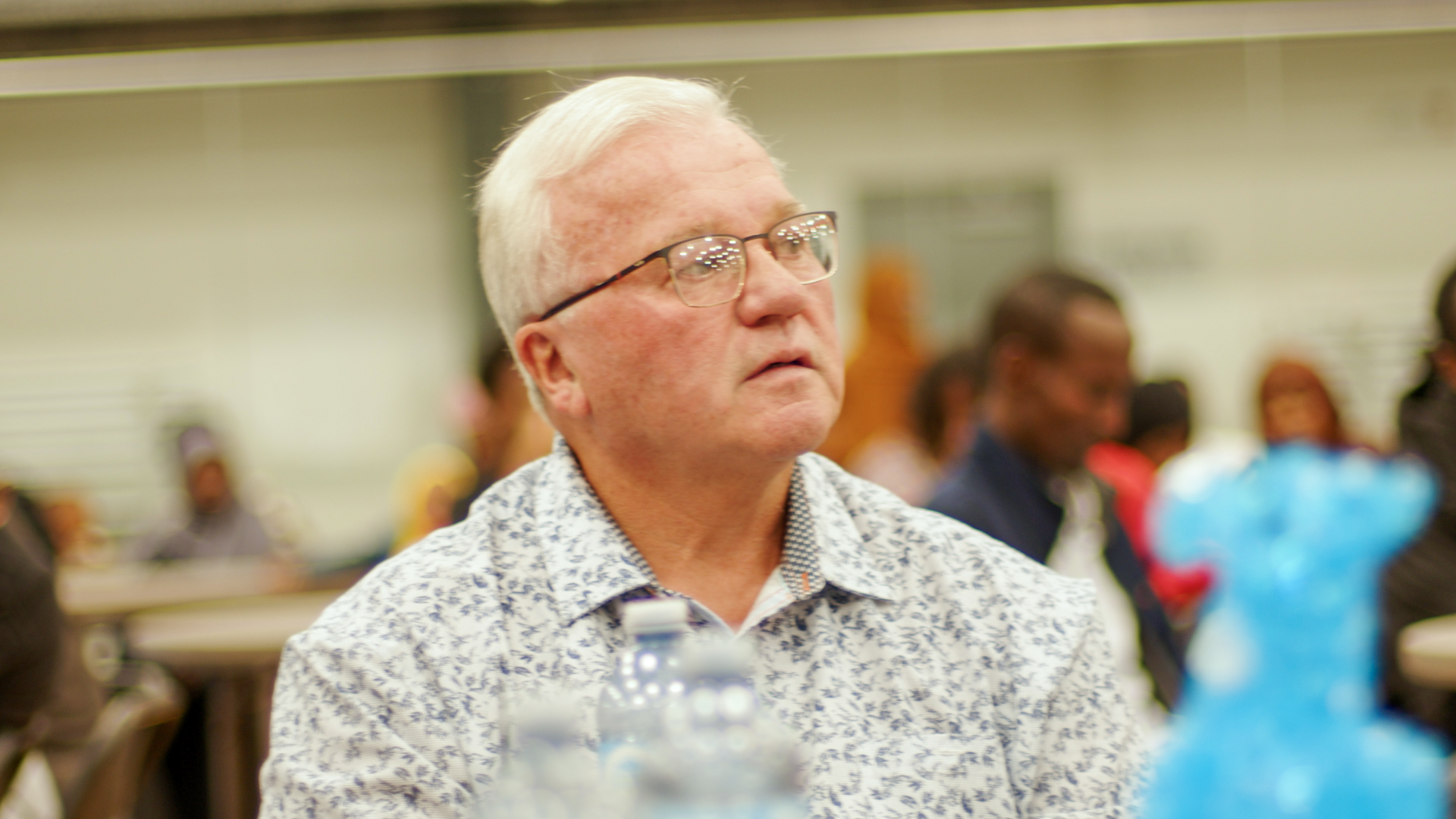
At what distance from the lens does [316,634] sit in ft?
3.83

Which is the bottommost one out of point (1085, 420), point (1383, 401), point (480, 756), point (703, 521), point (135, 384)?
point (1383, 401)

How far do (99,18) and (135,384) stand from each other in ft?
6.05

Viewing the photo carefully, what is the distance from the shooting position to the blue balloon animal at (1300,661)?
21.8 inches

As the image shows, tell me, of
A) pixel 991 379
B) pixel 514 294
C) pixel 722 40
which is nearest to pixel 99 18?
pixel 722 40

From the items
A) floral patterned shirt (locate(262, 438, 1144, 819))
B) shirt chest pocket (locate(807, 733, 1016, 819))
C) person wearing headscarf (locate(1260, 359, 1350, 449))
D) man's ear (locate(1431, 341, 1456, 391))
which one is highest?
floral patterned shirt (locate(262, 438, 1144, 819))

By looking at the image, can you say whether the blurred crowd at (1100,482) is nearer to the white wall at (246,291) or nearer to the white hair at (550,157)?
the white hair at (550,157)

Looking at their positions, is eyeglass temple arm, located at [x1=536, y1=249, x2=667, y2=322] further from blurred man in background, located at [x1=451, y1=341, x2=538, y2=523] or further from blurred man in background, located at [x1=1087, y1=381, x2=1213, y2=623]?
blurred man in background, located at [x1=1087, y1=381, x2=1213, y2=623]

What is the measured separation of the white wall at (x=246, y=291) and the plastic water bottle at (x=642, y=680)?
6.37m

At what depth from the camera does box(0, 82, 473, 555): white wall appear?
22.4 feet

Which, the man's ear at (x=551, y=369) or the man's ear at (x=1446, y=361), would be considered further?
the man's ear at (x=1446, y=361)

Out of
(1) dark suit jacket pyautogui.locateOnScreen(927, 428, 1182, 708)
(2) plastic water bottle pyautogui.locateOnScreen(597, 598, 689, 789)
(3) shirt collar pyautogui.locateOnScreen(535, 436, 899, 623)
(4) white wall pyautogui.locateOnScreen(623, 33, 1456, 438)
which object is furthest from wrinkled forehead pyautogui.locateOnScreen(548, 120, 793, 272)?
(4) white wall pyautogui.locateOnScreen(623, 33, 1456, 438)

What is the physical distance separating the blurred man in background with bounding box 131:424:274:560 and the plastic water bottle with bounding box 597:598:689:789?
5.61m

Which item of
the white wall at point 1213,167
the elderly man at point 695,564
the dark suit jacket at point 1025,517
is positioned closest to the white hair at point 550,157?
the elderly man at point 695,564

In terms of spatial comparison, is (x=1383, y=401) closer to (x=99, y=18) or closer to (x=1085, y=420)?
(x=1085, y=420)
